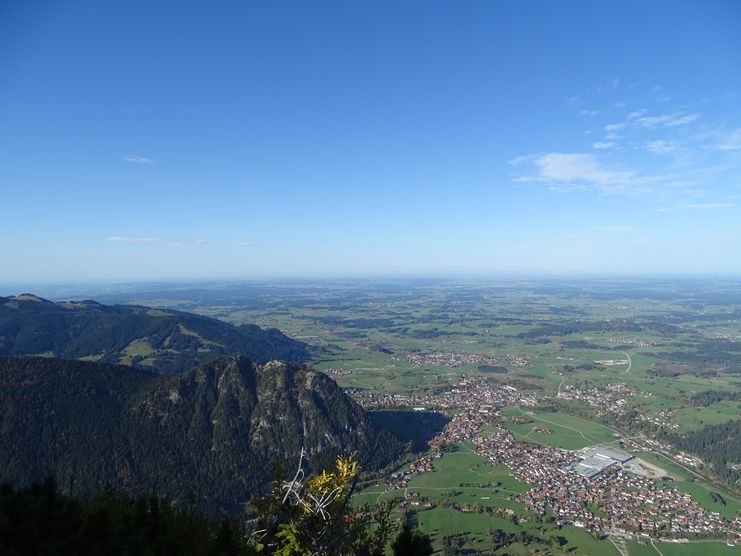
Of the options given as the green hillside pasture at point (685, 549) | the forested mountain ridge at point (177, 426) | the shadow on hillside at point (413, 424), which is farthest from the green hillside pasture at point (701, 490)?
the forested mountain ridge at point (177, 426)

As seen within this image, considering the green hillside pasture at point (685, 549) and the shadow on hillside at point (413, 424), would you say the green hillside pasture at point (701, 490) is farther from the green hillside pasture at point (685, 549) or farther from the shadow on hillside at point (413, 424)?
the shadow on hillside at point (413, 424)

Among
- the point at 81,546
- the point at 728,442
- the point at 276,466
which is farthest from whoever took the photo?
the point at 728,442

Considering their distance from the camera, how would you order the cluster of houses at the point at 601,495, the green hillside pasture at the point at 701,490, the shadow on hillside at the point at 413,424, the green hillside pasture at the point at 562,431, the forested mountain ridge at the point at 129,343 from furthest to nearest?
1. the forested mountain ridge at the point at 129,343
2. the shadow on hillside at the point at 413,424
3. the green hillside pasture at the point at 562,431
4. the green hillside pasture at the point at 701,490
5. the cluster of houses at the point at 601,495

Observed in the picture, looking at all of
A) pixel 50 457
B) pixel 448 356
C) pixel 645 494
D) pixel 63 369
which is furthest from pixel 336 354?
pixel 645 494

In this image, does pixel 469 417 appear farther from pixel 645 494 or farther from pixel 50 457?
pixel 50 457

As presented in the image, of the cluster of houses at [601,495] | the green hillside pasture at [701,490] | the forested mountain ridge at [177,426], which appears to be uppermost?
the forested mountain ridge at [177,426]

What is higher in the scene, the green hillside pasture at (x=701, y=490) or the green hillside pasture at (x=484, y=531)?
the green hillside pasture at (x=484, y=531)

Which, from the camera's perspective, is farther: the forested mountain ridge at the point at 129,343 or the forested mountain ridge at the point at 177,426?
the forested mountain ridge at the point at 129,343

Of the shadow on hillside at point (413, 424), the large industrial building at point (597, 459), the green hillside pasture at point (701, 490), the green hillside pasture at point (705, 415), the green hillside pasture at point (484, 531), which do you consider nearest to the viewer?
the green hillside pasture at point (484, 531)
